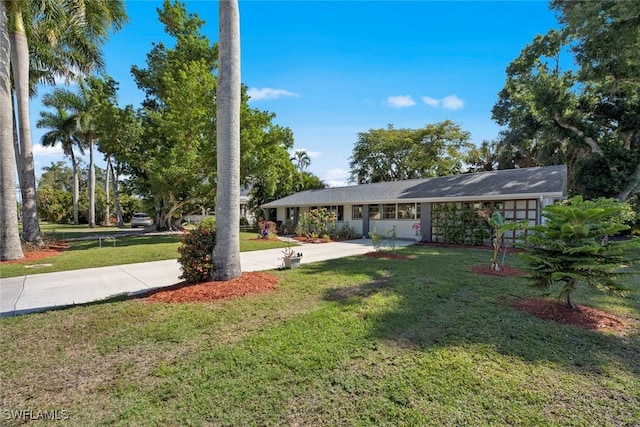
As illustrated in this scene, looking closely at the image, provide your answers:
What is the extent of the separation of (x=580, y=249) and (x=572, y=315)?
130cm

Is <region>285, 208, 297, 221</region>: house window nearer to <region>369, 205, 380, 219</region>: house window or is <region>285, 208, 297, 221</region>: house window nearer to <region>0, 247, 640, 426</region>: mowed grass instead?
<region>369, 205, 380, 219</region>: house window

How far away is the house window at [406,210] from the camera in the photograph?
711 inches

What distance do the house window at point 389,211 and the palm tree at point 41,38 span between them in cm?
1625

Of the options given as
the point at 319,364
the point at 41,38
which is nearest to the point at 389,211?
the point at 319,364

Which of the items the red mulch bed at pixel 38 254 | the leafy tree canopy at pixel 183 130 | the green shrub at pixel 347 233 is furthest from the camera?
the green shrub at pixel 347 233

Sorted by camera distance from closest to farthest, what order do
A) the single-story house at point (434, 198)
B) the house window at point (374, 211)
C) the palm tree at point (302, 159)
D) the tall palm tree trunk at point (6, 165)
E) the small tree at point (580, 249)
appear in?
the small tree at point (580, 249)
the tall palm tree trunk at point (6, 165)
the single-story house at point (434, 198)
the house window at point (374, 211)
the palm tree at point (302, 159)

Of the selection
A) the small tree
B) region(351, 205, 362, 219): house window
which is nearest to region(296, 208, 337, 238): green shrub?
region(351, 205, 362, 219): house window

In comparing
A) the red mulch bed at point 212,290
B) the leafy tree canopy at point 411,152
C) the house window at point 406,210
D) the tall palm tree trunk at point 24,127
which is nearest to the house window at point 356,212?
the house window at point 406,210

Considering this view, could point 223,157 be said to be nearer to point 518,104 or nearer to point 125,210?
point 518,104

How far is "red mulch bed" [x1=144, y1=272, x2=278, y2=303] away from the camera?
5.79 m

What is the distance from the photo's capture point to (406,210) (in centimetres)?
1841

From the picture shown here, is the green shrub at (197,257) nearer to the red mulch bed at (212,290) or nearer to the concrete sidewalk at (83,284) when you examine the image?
the red mulch bed at (212,290)

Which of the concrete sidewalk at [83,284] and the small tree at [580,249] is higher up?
the small tree at [580,249]

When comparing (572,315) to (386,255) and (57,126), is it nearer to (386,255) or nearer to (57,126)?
(386,255)
